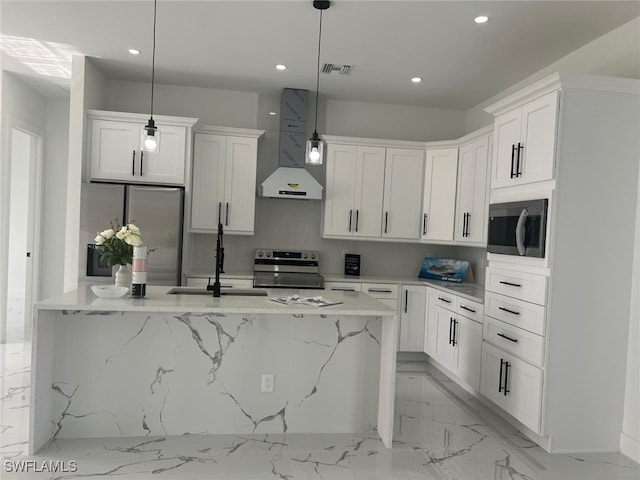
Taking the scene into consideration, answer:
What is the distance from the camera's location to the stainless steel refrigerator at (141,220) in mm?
4391

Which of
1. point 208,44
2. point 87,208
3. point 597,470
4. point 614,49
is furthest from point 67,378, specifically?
point 614,49

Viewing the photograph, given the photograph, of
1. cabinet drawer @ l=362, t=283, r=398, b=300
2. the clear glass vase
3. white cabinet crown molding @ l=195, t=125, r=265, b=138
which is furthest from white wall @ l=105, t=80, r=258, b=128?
the clear glass vase

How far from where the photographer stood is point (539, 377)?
305 centimetres

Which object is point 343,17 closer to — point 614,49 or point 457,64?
point 457,64

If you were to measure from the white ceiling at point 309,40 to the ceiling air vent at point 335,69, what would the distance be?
9 cm

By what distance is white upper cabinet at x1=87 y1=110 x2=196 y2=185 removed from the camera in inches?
181

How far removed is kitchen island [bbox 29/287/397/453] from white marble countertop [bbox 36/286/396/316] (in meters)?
0.01

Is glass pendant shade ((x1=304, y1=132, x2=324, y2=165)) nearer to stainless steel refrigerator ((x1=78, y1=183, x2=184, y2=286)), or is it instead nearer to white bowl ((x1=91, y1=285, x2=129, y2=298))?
white bowl ((x1=91, y1=285, x2=129, y2=298))

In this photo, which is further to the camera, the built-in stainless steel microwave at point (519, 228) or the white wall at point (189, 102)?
the white wall at point (189, 102)

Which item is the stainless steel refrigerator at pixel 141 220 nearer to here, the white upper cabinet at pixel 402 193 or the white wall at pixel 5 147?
the white wall at pixel 5 147

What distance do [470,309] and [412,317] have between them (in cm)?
108

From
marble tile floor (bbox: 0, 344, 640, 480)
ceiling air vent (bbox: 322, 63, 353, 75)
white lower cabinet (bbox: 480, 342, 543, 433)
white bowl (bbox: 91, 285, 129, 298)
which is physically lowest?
marble tile floor (bbox: 0, 344, 640, 480)

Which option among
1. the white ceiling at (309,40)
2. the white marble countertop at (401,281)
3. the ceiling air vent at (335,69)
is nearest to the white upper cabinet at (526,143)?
the white ceiling at (309,40)

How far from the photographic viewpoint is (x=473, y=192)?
470 cm
